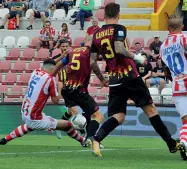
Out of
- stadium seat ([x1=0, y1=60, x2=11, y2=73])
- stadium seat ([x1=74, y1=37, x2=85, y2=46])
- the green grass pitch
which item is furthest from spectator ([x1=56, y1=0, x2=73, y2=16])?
the green grass pitch

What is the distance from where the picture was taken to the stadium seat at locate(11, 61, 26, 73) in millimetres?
26062

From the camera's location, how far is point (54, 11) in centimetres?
2933

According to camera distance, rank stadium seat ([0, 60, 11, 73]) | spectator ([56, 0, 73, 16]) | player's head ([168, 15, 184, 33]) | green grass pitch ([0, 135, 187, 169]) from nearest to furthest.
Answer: green grass pitch ([0, 135, 187, 169])
player's head ([168, 15, 184, 33])
stadium seat ([0, 60, 11, 73])
spectator ([56, 0, 73, 16])

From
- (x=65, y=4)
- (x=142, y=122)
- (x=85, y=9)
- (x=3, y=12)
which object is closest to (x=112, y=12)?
(x=142, y=122)

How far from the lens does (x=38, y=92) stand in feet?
45.1

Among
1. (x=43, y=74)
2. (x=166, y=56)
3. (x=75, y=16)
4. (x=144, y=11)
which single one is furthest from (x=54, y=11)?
(x=166, y=56)

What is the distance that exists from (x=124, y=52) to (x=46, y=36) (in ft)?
49.9

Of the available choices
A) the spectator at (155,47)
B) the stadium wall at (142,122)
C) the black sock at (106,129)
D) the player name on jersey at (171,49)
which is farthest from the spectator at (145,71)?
the player name on jersey at (171,49)

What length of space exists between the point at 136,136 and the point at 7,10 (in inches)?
476

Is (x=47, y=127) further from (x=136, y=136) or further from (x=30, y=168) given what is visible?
(x=136, y=136)

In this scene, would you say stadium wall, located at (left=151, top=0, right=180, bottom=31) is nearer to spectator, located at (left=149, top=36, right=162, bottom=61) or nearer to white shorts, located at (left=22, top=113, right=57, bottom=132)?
spectator, located at (left=149, top=36, right=162, bottom=61)

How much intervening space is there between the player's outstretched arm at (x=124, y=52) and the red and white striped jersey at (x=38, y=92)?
2100 millimetres

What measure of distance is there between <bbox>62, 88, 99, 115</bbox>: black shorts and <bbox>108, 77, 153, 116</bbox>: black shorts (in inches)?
96.7

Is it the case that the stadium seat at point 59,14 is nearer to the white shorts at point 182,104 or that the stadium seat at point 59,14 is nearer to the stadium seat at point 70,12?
the stadium seat at point 70,12
